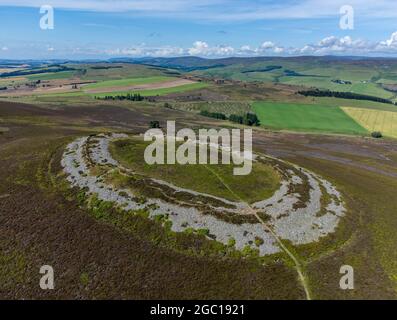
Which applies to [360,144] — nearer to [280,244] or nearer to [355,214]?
[355,214]

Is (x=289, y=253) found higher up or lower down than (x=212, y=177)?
lower down

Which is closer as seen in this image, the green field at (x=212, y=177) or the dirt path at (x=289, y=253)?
the dirt path at (x=289, y=253)

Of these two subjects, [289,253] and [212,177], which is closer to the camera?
[289,253]

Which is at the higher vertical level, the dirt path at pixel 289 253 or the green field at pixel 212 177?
the green field at pixel 212 177

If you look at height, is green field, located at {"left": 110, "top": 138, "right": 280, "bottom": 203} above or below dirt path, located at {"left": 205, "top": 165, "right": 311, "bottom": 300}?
above

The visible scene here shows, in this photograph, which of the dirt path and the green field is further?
the green field

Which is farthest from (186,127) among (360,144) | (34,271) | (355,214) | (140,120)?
(34,271)
